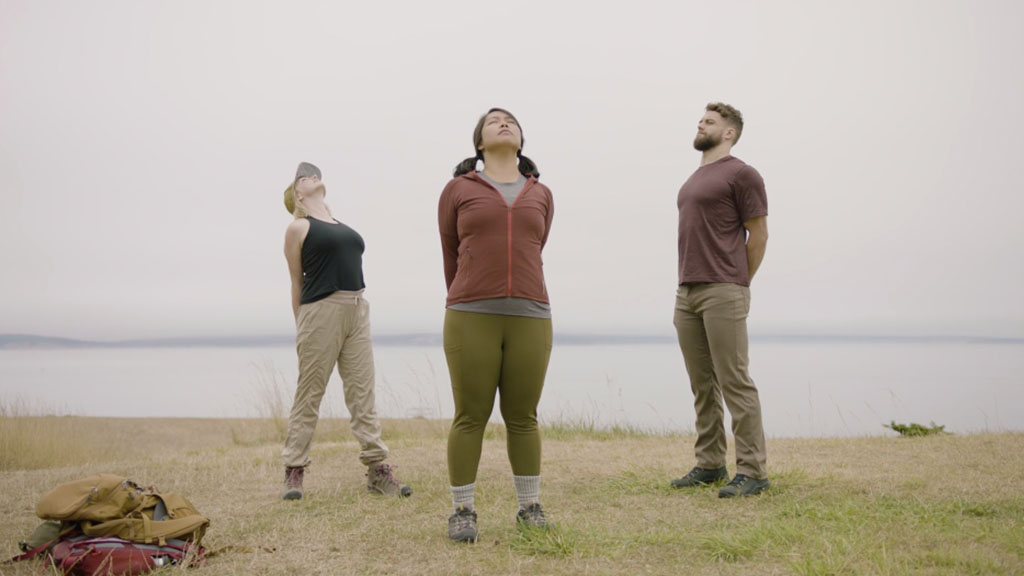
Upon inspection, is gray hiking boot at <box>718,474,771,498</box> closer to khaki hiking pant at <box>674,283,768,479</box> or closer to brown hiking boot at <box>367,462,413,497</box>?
khaki hiking pant at <box>674,283,768,479</box>

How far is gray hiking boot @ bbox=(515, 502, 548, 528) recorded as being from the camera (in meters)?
4.00

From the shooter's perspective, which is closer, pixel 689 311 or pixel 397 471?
pixel 689 311

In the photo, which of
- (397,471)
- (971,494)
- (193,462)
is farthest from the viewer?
(193,462)

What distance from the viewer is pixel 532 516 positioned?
13.2ft

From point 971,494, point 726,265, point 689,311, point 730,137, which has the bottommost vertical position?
point 971,494

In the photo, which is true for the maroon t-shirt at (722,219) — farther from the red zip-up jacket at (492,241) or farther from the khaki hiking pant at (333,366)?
the khaki hiking pant at (333,366)

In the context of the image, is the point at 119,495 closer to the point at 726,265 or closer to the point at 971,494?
the point at 726,265

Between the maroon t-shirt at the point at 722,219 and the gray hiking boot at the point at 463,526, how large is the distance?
2174 millimetres

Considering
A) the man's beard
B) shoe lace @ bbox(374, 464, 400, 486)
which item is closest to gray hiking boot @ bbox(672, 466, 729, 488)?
shoe lace @ bbox(374, 464, 400, 486)

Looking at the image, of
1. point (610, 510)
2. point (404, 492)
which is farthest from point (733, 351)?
point (404, 492)

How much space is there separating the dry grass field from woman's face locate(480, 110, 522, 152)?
2033 mm

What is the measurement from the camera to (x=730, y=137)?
5234 mm

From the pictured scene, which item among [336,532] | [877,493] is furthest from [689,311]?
[336,532]

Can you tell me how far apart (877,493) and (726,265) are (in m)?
1.79
